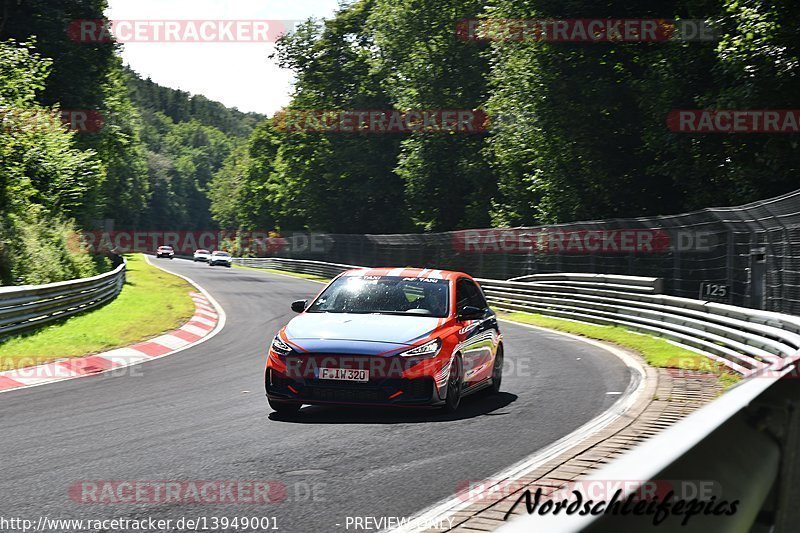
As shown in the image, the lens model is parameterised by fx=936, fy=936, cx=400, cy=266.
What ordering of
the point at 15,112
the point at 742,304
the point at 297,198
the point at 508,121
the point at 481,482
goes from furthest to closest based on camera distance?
the point at 297,198
the point at 508,121
the point at 15,112
the point at 742,304
the point at 481,482

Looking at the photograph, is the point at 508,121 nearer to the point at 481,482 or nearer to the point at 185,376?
the point at 185,376

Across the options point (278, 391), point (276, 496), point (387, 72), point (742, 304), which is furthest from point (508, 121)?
point (276, 496)

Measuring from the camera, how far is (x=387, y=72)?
61.3m

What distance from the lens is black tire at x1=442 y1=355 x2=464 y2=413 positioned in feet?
30.7

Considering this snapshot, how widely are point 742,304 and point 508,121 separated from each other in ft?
93.7

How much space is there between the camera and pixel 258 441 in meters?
7.80

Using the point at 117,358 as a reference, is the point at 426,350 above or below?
above
